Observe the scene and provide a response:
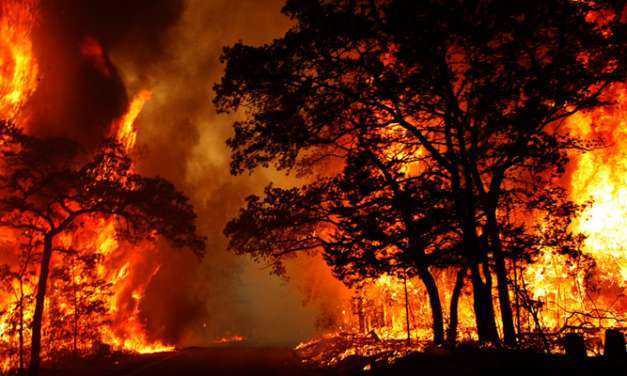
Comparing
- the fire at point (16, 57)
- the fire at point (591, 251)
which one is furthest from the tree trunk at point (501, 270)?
the fire at point (16, 57)

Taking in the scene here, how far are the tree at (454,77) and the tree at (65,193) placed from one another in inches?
296

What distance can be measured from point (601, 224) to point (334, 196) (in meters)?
20.1

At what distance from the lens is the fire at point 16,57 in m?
24.0

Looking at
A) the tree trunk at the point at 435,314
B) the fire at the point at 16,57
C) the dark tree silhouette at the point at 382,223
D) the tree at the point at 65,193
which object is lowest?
the tree trunk at the point at 435,314

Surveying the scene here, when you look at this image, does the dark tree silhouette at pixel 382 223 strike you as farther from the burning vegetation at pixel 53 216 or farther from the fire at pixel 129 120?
the fire at pixel 129 120

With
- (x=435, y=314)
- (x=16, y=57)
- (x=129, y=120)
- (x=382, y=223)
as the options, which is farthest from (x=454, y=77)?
(x=129, y=120)

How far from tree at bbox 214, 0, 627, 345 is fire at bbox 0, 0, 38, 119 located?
1771 cm

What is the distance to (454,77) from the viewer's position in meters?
11.9

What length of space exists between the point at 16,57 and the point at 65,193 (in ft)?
41.1

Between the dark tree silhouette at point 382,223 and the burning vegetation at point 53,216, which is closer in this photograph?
the dark tree silhouette at point 382,223

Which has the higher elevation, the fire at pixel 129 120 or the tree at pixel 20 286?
the fire at pixel 129 120

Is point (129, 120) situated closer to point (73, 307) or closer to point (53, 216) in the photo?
point (73, 307)

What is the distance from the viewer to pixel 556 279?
2595 centimetres

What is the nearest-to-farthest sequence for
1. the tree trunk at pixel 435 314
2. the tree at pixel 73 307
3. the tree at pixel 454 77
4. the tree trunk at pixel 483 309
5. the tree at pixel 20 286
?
the tree at pixel 454 77 < the tree trunk at pixel 483 309 < the tree trunk at pixel 435 314 < the tree at pixel 20 286 < the tree at pixel 73 307
